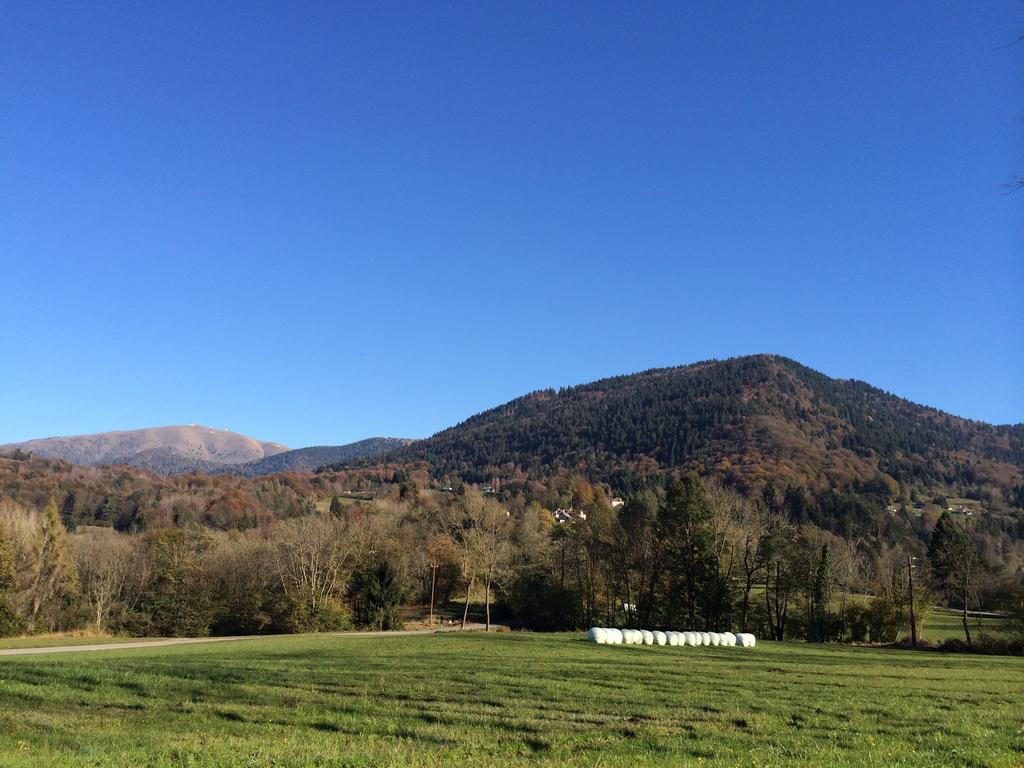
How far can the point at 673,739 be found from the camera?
478 inches

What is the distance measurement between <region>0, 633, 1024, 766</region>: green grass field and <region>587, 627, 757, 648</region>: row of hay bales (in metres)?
16.1

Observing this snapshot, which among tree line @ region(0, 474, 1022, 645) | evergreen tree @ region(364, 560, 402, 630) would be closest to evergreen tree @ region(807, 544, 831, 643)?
tree line @ region(0, 474, 1022, 645)

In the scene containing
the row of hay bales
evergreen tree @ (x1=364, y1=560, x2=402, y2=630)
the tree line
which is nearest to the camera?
the row of hay bales

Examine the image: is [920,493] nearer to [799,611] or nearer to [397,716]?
[799,611]

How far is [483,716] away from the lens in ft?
46.2

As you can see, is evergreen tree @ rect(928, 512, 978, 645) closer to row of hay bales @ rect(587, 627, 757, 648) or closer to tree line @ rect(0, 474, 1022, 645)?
tree line @ rect(0, 474, 1022, 645)

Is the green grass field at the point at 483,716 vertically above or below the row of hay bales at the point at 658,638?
above

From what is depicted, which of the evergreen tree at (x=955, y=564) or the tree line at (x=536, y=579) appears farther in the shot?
the evergreen tree at (x=955, y=564)

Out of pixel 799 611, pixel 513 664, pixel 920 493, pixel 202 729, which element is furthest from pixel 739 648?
pixel 920 493

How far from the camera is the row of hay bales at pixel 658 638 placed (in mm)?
41250

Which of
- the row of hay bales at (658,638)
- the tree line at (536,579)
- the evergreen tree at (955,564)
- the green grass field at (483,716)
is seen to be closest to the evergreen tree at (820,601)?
the tree line at (536,579)

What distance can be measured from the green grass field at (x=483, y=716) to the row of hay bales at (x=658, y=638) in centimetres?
1614

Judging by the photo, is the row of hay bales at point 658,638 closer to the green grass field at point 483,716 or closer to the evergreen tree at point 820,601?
the green grass field at point 483,716

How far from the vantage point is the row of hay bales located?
135 feet
